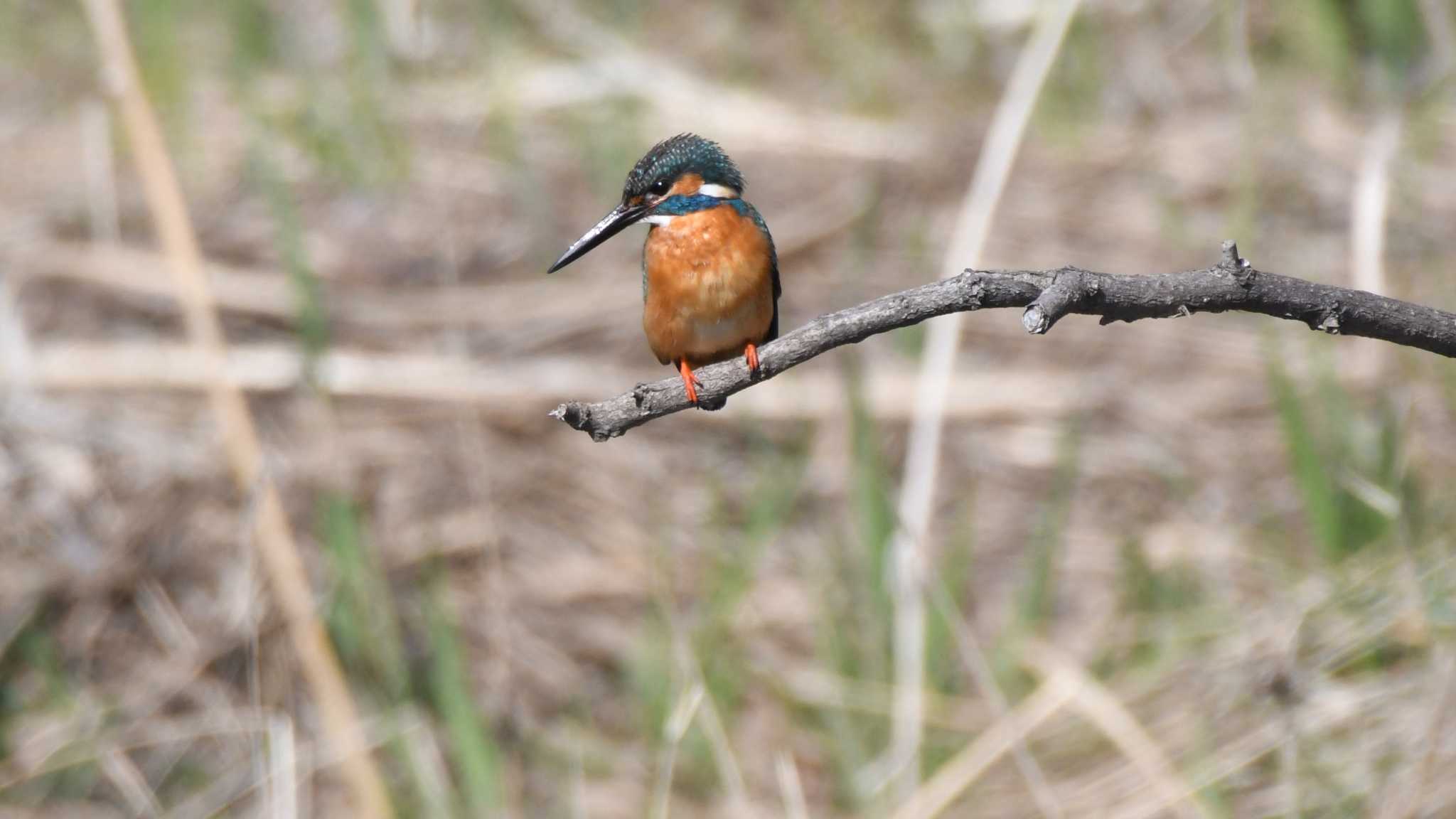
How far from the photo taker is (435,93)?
24.4ft

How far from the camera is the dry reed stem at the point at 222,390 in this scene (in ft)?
11.6

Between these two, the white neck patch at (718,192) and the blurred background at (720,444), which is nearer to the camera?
the white neck patch at (718,192)

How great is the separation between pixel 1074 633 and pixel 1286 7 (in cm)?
356

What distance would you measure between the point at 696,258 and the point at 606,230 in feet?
0.95

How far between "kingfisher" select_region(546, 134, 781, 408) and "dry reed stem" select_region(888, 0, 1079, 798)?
94cm

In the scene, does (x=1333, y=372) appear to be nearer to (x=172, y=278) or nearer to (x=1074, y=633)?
(x=1074, y=633)

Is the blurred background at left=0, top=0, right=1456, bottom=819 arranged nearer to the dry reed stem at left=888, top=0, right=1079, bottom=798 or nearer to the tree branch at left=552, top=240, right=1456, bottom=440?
the dry reed stem at left=888, top=0, right=1079, bottom=798

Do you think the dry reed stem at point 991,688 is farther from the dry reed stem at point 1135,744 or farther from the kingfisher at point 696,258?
the kingfisher at point 696,258

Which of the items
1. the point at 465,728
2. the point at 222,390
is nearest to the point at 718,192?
the point at 222,390

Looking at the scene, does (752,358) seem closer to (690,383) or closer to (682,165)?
(690,383)

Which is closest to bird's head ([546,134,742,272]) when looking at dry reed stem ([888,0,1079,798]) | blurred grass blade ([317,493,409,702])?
dry reed stem ([888,0,1079,798])

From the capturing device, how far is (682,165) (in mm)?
2281

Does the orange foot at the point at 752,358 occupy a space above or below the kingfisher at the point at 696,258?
below

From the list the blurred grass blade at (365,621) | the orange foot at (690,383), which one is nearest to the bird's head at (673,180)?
the orange foot at (690,383)
